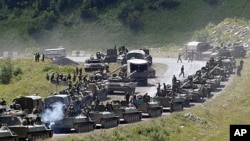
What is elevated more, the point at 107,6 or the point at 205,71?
the point at 107,6

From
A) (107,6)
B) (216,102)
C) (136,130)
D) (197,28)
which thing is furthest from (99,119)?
(107,6)

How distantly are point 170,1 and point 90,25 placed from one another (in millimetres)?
19697

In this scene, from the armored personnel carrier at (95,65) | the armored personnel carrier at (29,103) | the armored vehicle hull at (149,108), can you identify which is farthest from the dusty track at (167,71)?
the armored personnel carrier at (29,103)

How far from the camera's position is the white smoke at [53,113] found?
62594 mm

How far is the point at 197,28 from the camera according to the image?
584ft

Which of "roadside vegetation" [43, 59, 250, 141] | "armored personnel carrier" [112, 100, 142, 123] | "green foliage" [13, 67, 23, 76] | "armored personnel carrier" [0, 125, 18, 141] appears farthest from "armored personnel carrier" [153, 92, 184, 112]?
"green foliage" [13, 67, 23, 76]

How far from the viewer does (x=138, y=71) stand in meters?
105

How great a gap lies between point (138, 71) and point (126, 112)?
36.5 metres

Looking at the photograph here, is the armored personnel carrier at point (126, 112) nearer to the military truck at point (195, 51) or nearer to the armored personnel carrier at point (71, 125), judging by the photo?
the armored personnel carrier at point (71, 125)

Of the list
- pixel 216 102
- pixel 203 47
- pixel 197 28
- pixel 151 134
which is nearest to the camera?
pixel 151 134

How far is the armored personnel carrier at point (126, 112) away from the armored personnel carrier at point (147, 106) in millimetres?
2351

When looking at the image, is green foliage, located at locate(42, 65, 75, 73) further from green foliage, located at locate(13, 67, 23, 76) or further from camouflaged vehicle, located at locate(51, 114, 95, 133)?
camouflaged vehicle, located at locate(51, 114, 95, 133)

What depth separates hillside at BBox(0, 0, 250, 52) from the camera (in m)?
177

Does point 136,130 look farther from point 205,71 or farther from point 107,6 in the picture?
point 107,6
